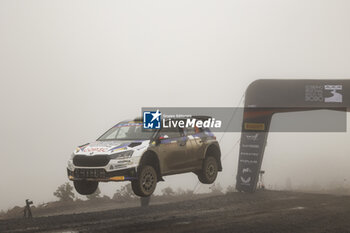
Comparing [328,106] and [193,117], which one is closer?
[193,117]

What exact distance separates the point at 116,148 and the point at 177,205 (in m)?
7.34

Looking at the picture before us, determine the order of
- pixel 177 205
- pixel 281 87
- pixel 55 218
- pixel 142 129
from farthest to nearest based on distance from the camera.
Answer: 1. pixel 281 87
2. pixel 177 205
3. pixel 55 218
4. pixel 142 129

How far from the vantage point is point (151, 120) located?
11891 millimetres

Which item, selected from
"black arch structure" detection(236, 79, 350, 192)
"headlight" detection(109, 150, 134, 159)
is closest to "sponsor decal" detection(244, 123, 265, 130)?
"black arch structure" detection(236, 79, 350, 192)

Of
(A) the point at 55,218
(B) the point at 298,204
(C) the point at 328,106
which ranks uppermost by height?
(C) the point at 328,106

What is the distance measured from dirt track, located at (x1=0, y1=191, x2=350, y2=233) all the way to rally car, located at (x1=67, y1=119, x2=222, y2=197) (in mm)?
1734

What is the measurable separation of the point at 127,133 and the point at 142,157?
112 cm

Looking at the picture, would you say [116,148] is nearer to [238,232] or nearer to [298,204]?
[238,232]

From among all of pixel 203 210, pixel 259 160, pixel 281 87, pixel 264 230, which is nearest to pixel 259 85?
pixel 281 87

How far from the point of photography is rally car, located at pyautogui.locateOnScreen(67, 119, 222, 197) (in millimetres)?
10938

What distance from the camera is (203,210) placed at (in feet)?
54.4

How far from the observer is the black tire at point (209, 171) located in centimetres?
1262

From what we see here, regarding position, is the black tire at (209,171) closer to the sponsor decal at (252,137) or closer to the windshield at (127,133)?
the windshield at (127,133)

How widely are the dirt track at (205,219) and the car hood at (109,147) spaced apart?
243 centimetres
